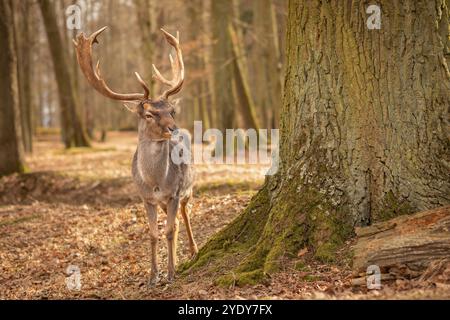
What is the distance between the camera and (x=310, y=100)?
6801 mm

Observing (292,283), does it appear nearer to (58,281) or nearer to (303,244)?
(303,244)

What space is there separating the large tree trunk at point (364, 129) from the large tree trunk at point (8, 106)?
1061 cm

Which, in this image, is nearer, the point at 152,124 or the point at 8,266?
the point at 152,124

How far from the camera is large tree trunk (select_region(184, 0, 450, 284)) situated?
20.9ft

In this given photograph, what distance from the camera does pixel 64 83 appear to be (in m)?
22.7

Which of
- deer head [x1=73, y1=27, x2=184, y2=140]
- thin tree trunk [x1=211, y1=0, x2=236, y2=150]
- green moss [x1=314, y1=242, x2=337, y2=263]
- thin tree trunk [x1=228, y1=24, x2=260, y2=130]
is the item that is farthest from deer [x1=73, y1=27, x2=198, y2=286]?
thin tree trunk [x1=228, y1=24, x2=260, y2=130]

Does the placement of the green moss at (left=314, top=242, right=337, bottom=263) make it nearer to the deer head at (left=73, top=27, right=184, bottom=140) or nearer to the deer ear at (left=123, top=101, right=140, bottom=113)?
the deer head at (left=73, top=27, right=184, bottom=140)

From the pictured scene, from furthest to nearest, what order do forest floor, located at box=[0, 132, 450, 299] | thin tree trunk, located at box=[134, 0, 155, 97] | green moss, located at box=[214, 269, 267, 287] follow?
thin tree trunk, located at box=[134, 0, 155, 97]
green moss, located at box=[214, 269, 267, 287]
forest floor, located at box=[0, 132, 450, 299]

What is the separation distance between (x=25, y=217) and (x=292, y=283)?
707 centimetres

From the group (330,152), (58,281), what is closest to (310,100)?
(330,152)

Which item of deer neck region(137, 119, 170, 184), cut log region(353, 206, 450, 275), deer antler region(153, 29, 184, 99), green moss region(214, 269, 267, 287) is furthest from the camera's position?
deer antler region(153, 29, 184, 99)

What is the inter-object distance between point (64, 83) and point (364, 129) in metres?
18.1

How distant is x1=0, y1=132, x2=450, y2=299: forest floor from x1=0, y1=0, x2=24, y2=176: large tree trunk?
59 cm

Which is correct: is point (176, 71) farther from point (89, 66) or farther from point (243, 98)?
point (243, 98)
